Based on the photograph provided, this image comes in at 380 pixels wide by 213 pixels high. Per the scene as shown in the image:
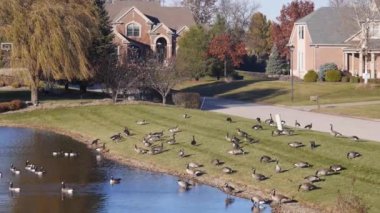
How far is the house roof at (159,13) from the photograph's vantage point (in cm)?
9938

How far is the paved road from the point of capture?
38.4 m

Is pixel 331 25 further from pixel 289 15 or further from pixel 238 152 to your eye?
pixel 238 152

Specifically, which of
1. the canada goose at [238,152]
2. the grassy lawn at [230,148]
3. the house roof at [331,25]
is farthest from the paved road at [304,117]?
the house roof at [331,25]

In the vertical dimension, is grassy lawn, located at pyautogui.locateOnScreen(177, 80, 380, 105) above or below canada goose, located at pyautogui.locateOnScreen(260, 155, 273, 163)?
above

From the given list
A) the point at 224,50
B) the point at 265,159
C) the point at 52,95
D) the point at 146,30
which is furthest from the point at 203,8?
the point at 265,159

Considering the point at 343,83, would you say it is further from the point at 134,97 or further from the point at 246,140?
the point at 246,140

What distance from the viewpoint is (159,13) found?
334ft

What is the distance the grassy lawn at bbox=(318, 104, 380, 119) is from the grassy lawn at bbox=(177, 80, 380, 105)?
6.11 metres

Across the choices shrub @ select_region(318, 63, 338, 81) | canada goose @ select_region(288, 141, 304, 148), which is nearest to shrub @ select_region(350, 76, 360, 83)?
shrub @ select_region(318, 63, 338, 81)

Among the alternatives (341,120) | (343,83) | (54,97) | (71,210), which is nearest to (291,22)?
(343,83)

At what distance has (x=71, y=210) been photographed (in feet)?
79.4

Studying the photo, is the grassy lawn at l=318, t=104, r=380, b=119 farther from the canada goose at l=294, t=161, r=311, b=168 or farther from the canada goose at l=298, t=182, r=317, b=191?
the canada goose at l=298, t=182, r=317, b=191

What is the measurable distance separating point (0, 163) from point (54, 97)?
2603 cm

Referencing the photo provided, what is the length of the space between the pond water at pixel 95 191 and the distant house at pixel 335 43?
41137mm
